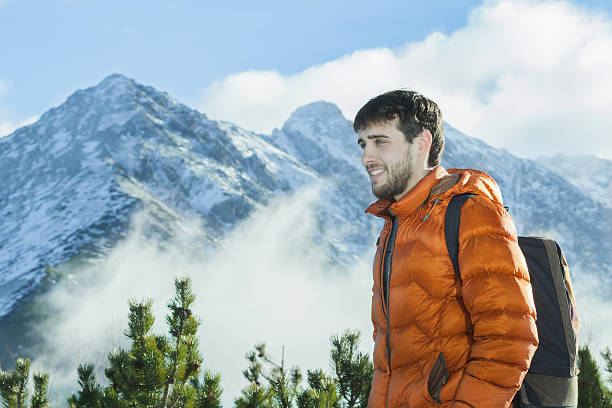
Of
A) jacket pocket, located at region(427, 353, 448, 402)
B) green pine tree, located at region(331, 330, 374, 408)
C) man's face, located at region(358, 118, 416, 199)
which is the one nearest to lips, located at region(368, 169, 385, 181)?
man's face, located at region(358, 118, 416, 199)

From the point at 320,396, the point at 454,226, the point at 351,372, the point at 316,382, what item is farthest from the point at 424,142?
the point at 351,372

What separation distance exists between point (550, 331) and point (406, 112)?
1313mm

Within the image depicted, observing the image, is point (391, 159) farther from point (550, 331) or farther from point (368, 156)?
point (550, 331)

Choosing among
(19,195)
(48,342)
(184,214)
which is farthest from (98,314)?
(19,195)

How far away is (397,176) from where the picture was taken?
2.53 meters

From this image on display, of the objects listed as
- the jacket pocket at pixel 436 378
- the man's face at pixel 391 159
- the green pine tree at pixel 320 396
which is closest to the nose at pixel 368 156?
the man's face at pixel 391 159

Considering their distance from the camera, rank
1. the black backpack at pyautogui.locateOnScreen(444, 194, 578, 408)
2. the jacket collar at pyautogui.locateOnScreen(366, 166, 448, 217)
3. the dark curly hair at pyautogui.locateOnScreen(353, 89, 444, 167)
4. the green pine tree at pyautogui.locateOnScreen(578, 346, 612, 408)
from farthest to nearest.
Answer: the green pine tree at pyautogui.locateOnScreen(578, 346, 612, 408)
the dark curly hair at pyautogui.locateOnScreen(353, 89, 444, 167)
the jacket collar at pyautogui.locateOnScreen(366, 166, 448, 217)
the black backpack at pyautogui.locateOnScreen(444, 194, 578, 408)

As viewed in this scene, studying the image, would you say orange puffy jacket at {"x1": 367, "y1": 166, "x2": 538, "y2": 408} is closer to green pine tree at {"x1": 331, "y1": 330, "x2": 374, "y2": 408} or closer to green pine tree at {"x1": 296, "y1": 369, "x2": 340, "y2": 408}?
green pine tree at {"x1": 296, "y1": 369, "x2": 340, "y2": 408}

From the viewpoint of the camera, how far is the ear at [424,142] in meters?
Answer: 2.53

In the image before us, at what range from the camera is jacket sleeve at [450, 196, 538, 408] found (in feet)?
6.19

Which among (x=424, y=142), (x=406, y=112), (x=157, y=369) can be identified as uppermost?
(x=406, y=112)

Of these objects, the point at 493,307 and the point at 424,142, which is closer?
the point at 493,307

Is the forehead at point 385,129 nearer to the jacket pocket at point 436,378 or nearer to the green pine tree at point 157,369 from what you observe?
the jacket pocket at point 436,378

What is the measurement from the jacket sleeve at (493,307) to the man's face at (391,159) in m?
0.50
